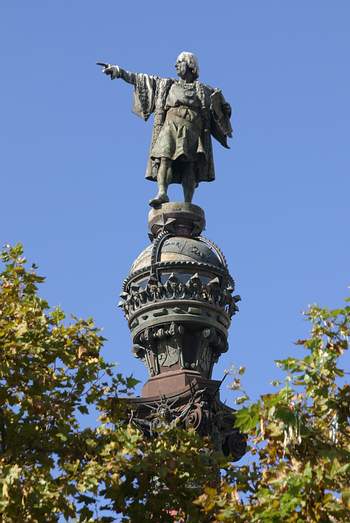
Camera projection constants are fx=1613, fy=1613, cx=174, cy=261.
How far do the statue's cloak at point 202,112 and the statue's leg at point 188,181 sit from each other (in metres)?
0.15

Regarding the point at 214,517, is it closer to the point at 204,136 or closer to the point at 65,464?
the point at 65,464

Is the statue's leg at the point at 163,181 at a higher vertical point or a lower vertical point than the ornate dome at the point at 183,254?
higher

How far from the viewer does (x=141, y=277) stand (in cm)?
3053

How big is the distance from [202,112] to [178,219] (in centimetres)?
273

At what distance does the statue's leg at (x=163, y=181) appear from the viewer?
1267 inches

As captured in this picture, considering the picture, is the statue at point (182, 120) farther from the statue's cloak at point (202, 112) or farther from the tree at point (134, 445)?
the tree at point (134, 445)

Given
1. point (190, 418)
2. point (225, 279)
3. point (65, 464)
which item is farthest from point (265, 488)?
point (225, 279)

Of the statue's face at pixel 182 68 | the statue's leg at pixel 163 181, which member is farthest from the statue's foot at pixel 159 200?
the statue's face at pixel 182 68

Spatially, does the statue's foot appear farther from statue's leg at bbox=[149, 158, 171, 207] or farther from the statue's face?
the statue's face

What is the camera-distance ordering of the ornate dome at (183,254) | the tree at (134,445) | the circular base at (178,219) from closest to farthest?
the tree at (134,445) < the ornate dome at (183,254) < the circular base at (178,219)

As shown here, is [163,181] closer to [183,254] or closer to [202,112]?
[202,112]

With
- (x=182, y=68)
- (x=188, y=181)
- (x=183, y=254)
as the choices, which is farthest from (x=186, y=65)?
(x=183, y=254)

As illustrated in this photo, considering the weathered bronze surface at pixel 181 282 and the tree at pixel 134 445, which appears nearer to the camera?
the tree at pixel 134 445

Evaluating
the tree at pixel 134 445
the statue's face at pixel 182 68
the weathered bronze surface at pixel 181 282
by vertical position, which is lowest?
the tree at pixel 134 445
